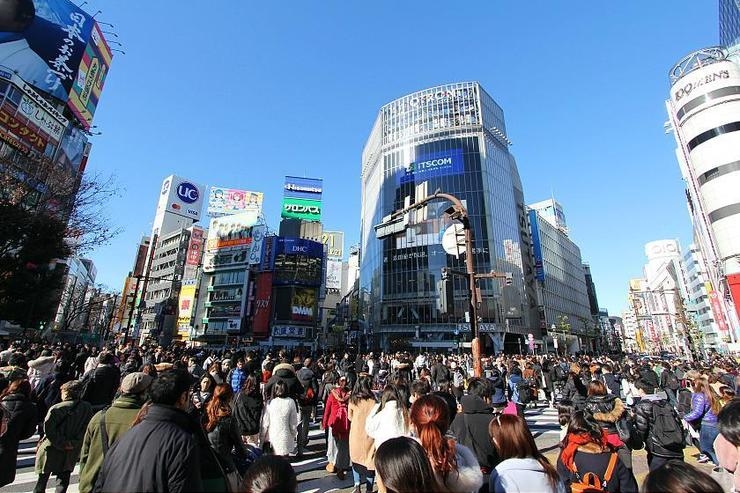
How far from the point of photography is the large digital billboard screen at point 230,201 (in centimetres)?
7631

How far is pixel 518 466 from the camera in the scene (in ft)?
9.11

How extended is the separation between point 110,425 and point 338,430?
4207 millimetres

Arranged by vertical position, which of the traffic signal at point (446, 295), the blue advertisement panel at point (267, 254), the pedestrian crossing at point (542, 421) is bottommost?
the pedestrian crossing at point (542, 421)

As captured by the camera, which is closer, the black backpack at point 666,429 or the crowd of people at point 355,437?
the crowd of people at point 355,437

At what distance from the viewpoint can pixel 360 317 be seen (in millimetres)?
66625

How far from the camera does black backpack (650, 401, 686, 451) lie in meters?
5.09

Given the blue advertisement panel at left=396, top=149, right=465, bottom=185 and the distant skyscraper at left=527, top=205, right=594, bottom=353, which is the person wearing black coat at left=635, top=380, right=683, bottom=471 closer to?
the blue advertisement panel at left=396, top=149, right=465, bottom=185

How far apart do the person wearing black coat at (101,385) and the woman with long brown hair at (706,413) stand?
424 inches

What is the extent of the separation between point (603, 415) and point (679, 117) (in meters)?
54.2

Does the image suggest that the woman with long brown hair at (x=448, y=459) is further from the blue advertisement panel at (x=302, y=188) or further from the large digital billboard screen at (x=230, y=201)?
the large digital billboard screen at (x=230, y=201)

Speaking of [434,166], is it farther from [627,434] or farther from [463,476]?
[463,476]

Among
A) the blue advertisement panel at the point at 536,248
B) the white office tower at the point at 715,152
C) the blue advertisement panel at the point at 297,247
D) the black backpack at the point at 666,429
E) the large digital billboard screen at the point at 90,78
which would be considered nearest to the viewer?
the black backpack at the point at 666,429

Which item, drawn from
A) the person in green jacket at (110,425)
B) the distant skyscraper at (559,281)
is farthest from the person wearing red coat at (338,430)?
the distant skyscraper at (559,281)

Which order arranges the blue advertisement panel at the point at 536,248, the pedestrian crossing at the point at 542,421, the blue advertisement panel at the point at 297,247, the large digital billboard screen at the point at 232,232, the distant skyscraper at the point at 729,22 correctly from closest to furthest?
the pedestrian crossing at the point at 542,421
the distant skyscraper at the point at 729,22
the blue advertisement panel at the point at 297,247
the large digital billboard screen at the point at 232,232
the blue advertisement panel at the point at 536,248
